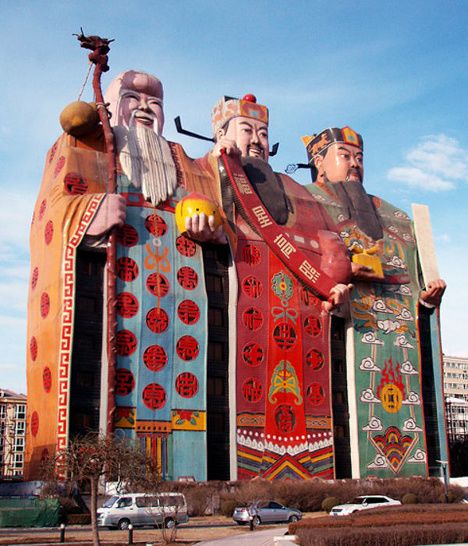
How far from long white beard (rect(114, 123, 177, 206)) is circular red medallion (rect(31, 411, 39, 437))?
549 inches

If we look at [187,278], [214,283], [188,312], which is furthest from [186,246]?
[188,312]

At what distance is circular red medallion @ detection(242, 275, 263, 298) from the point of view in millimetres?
47781

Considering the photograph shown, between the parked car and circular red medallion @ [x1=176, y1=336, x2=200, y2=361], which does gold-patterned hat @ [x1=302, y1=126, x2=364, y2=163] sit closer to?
circular red medallion @ [x1=176, y1=336, x2=200, y2=361]

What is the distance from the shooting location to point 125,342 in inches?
1683

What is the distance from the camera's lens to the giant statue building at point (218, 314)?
4250 centimetres

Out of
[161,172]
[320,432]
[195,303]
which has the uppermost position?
[161,172]

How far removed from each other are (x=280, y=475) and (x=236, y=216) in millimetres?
16225

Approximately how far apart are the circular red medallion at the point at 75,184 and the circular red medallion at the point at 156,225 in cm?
406

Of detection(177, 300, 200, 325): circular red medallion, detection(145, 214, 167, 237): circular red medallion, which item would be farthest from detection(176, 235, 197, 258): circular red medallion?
detection(177, 300, 200, 325): circular red medallion

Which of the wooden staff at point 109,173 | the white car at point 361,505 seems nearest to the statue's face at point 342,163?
the wooden staff at point 109,173

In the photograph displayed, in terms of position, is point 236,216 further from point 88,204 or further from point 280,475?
point 280,475

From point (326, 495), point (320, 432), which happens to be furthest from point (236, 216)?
point (326, 495)

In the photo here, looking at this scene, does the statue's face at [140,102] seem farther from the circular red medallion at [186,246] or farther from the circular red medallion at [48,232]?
the circular red medallion at [48,232]

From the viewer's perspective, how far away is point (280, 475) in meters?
45.3
